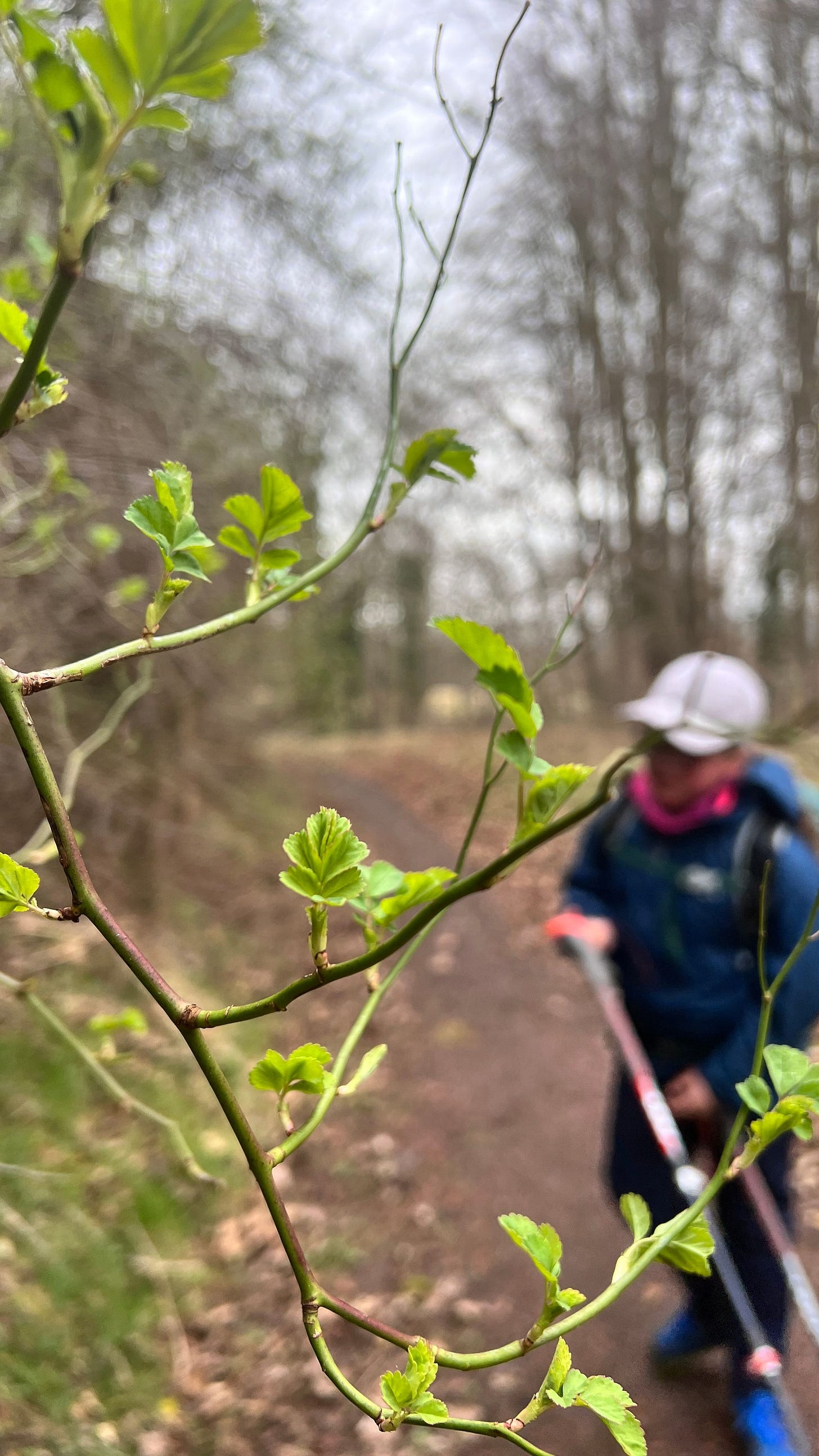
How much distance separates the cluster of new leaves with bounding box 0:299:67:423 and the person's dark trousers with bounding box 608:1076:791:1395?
2532 millimetres

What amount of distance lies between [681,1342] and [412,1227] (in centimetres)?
137

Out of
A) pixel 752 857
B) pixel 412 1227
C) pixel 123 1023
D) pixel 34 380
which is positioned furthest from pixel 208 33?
pixel 412 1227

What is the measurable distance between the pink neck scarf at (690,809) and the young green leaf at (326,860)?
6.61 ft

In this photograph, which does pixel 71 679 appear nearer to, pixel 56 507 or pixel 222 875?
pixel 56 507

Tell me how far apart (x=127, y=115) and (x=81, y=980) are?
4.74 m

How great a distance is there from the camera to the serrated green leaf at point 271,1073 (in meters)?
0.67

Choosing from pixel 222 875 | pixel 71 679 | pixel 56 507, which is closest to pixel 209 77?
pixel 71 679

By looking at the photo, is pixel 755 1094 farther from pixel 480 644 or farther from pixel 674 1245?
pixel 480 644

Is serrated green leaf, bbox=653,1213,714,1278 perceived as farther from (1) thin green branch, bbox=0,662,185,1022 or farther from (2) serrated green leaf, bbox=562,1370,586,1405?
(1) thin green branch, bbox=0,662,185,1022

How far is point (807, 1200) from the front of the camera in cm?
355

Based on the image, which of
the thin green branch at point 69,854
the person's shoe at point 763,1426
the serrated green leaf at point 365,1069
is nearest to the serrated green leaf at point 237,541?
the thin green branch at point 69,854

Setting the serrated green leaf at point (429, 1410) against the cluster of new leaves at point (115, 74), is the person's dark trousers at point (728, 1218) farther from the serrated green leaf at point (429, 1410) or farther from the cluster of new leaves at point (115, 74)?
the cluster of new leaves at point (115, 74)

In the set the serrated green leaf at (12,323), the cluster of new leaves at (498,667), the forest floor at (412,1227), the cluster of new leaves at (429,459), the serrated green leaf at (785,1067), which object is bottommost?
the forest floor at (412,1227)

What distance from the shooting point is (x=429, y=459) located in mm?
797
